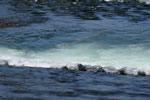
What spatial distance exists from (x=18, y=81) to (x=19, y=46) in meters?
5.78

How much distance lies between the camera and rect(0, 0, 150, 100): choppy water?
25.8 ft

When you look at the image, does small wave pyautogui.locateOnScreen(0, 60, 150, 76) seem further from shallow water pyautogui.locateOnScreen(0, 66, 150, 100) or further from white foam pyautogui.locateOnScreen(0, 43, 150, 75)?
shallow water pyautogui.locateOnScreen(0, 66, 150, 100)

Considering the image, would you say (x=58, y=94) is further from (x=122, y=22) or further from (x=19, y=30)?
(x=122, y=22)

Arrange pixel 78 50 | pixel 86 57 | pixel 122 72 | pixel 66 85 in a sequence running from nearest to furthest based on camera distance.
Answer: pixel 66 85
pixel 122 72
pixel 86 57
pixel 78 50

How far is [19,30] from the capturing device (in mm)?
17094

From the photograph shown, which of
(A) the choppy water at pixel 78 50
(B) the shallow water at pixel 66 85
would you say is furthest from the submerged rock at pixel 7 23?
(B) the shallow water at pixel 66 85

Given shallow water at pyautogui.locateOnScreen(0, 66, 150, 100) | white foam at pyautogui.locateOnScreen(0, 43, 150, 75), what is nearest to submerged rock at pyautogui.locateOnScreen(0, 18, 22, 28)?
white foam at pyautogui.locateOnScreen(0, 43, 150, 75)

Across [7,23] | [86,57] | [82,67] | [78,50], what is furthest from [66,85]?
[7,23]

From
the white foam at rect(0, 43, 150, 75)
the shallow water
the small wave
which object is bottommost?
the white foam at rect(0, 43, 150, 75)

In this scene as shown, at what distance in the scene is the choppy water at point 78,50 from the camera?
7.87 metres

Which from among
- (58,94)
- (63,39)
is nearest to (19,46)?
(63,39)

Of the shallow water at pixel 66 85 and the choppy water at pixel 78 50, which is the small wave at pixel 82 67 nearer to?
the choppy water at pixel 78 50

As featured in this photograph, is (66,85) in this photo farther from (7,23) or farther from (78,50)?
(7,23)

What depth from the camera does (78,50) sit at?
521 inches
